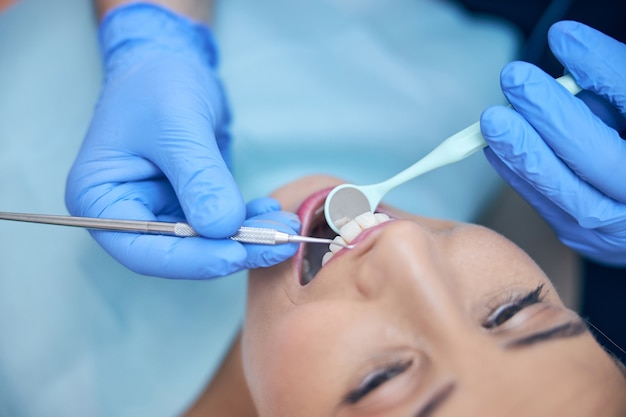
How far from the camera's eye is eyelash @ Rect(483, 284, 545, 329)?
0.81m

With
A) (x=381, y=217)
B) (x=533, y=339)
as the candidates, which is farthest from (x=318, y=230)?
(x=533, y=339)

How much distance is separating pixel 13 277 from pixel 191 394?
446mm

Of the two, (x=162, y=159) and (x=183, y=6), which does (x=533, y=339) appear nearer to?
(x=162, y=159)

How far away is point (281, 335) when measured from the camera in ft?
2.75

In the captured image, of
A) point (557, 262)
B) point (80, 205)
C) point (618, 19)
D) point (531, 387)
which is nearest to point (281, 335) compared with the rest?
point (531, 387)

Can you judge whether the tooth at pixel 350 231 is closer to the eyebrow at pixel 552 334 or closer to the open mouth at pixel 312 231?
the open mouth at pixel 312 231

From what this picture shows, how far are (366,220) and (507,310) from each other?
256 mm

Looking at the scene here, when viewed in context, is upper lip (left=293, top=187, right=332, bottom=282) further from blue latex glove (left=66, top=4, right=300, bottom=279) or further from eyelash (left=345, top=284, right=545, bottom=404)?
eyelash (left=345, top=284, right=545, bottom=404)

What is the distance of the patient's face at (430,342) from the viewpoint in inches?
29.0

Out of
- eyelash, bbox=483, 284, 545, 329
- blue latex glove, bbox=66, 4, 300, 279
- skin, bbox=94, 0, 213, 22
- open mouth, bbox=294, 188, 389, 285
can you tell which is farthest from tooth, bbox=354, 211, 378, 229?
skin, bbox=94, 0, 213, 22

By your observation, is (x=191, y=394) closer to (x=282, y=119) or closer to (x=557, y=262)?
(x=282, y=119)

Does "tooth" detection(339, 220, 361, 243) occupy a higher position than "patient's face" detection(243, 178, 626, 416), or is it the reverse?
"tooth" detection(339, 220, 361, 243)

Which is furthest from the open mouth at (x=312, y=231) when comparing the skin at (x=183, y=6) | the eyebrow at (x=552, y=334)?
the skin at (x=183, y=6)

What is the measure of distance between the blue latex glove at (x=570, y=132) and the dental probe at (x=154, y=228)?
35 centimetres
